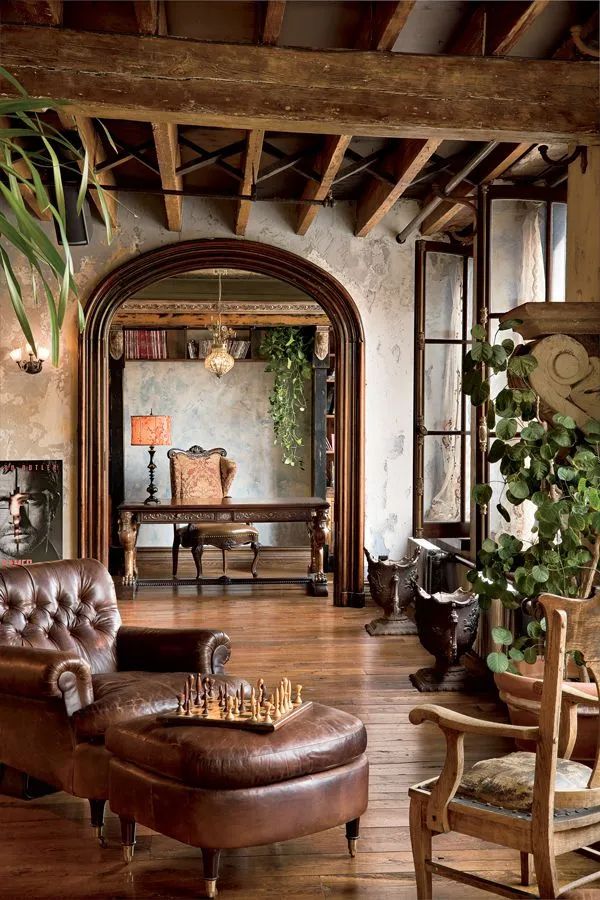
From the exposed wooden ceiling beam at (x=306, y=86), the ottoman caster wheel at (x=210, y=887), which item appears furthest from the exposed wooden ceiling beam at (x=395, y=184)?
the ottoman caster wheel at (x=210, y=887)

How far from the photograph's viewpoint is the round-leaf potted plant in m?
3.55

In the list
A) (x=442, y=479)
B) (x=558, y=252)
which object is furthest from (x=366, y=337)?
(x=558, y=252)

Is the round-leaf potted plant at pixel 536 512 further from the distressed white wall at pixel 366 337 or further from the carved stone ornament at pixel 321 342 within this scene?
the carved stone ornament at pixel 321 342

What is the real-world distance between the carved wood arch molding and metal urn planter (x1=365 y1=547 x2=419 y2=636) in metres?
1.00

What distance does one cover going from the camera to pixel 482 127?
3943mm

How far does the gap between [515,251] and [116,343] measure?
5.85 m

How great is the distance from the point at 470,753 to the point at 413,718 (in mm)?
1649

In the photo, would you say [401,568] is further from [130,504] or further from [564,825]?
[564,825]

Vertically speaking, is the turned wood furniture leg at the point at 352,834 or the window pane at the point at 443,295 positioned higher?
the window pane at the point at 443,295

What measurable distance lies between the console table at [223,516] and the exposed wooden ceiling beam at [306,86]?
4.90 meters

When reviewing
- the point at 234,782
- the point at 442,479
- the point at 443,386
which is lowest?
the point at 234,782

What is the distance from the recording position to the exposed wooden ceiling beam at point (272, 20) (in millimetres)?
3523

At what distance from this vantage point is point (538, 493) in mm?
3668

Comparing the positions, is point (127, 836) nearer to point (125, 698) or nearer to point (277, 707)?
point (125, 698)
